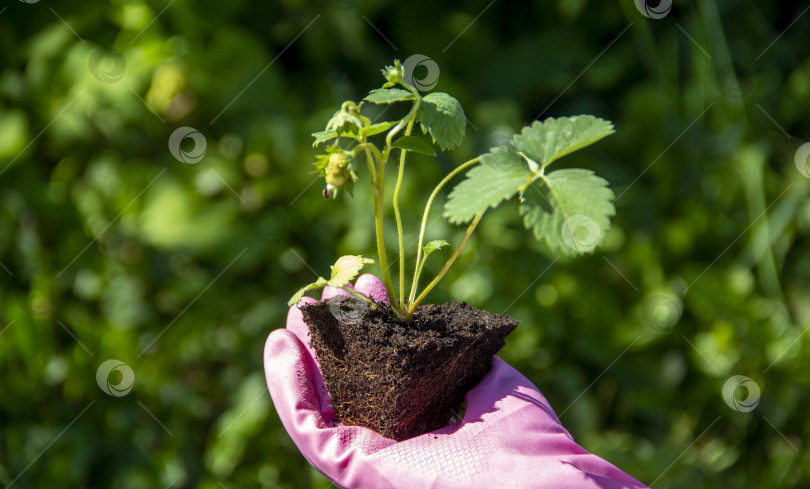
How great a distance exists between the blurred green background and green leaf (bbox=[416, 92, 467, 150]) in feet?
2.81

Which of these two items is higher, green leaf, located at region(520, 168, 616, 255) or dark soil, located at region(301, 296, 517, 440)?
green leaf, located at region(520, 168, 616, 255)

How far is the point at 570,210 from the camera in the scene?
0.59 meters

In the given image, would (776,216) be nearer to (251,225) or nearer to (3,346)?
(251,225)

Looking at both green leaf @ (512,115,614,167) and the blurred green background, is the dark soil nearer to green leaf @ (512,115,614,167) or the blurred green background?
green leaf @ (512,115,614,167)

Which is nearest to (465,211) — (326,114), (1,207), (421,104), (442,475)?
(421,104)

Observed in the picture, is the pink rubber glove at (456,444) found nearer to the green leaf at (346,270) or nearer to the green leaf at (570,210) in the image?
the green leaf at (346,270)

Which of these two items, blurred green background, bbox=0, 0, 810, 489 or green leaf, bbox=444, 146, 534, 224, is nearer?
green leaf, bbox=444, 146, 534, 224

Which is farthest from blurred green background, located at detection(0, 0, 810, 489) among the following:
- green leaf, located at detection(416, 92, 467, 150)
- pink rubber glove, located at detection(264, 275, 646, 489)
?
green leaf, located at detection(416, 92, 467, 150)

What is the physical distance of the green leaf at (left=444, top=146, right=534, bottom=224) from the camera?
59cm

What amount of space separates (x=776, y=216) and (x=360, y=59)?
120cm

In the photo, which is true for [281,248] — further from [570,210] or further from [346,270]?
[570,210]

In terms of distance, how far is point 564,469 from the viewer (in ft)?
2.14

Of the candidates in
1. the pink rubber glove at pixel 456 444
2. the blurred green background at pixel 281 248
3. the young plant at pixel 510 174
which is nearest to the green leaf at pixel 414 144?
the young plant at pixel 510 174

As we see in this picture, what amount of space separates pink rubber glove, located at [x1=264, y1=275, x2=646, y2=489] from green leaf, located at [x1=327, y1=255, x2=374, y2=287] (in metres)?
0.12
